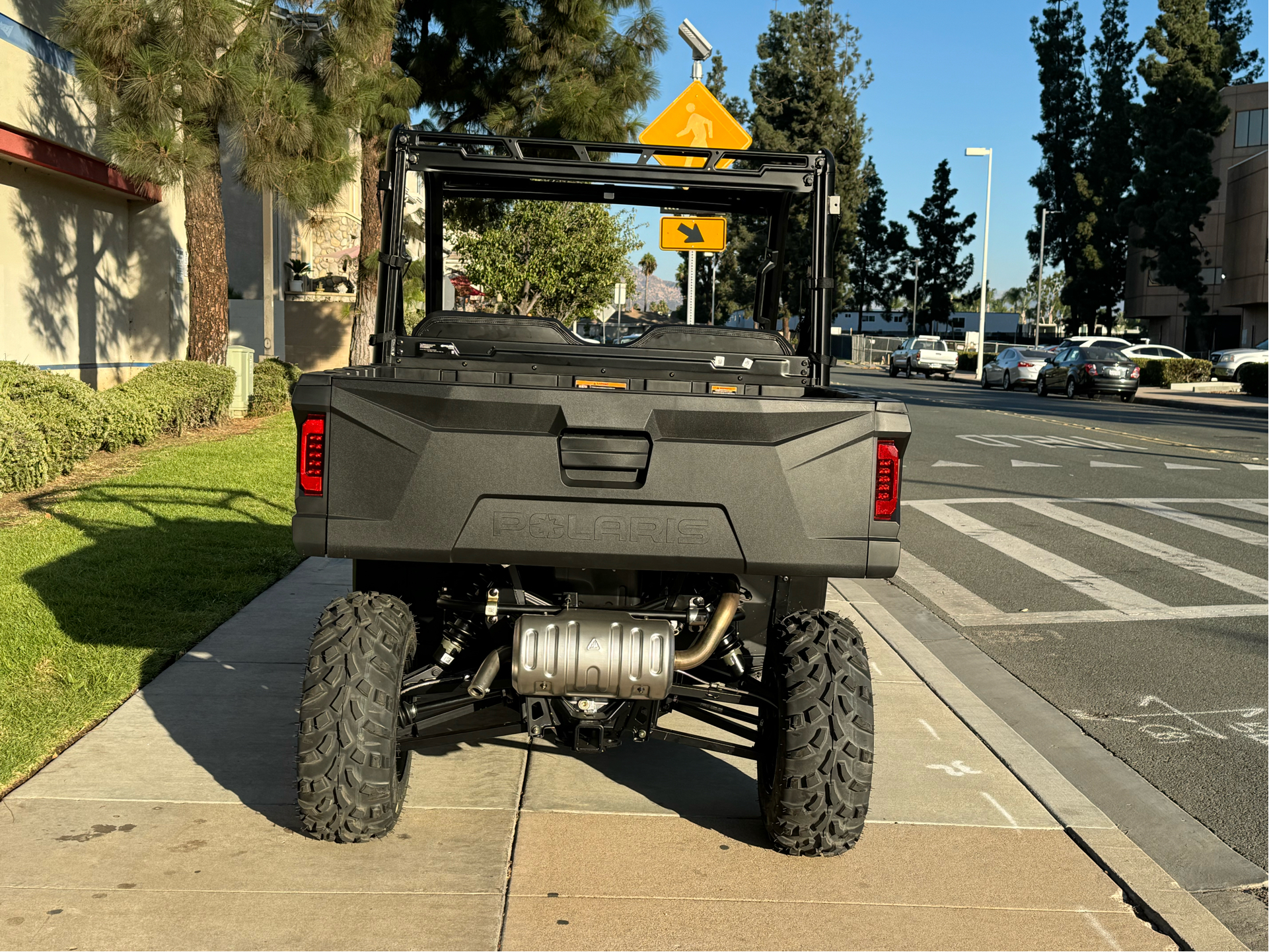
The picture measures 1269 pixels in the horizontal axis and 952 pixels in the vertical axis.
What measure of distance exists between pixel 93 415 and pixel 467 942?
1065 centimetres

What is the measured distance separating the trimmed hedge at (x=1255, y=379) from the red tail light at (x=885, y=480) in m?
36.2

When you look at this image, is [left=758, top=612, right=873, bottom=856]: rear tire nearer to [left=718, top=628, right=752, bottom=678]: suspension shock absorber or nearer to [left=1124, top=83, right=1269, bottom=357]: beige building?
[left=718, top=628, right=752, bottom=678]: suspension shock absorber

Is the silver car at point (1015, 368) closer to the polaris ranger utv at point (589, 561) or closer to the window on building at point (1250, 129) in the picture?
the window on building at point (1250, 129)

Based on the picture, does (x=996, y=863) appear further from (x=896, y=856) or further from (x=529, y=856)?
(x=529, y=856)

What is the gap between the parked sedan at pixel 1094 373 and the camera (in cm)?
3278

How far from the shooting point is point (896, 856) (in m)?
4.29

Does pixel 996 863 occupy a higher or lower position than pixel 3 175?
lower

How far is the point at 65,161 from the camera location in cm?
1662

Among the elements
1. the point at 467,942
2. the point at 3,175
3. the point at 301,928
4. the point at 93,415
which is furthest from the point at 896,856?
the point at 3,175

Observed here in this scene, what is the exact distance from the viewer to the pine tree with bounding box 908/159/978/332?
86.0m

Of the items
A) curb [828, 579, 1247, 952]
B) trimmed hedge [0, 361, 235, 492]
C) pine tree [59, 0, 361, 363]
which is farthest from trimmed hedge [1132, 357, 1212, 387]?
curb [828, 579, 1247, 952]

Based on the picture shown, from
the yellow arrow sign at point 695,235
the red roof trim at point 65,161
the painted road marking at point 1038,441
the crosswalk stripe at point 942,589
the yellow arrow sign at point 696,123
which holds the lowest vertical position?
the crosswalk stripe at point 942,589

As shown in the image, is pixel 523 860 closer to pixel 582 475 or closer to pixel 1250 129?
pixel 582 475

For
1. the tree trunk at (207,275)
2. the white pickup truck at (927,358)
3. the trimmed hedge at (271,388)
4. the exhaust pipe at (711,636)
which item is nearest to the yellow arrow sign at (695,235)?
the exhaust pipe at (711,636)
